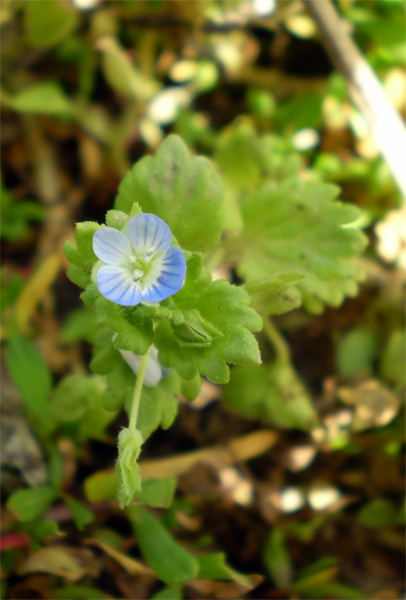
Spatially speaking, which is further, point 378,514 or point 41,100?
point 41,100

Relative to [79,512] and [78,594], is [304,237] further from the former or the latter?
[78,594]

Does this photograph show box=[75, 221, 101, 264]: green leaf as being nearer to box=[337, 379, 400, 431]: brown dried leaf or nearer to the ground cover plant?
the ground cover plant

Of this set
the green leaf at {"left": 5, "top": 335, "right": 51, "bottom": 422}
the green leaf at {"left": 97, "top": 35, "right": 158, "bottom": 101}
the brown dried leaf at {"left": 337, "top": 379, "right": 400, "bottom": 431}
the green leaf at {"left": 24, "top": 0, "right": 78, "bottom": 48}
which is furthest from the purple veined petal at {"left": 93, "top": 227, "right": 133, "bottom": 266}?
the green leaf at {"left": 24, "top": 0, "right": 78, "bottom": 48}

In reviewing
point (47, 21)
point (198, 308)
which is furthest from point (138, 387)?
point (47, 21)

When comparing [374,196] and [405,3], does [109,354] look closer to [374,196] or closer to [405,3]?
[374,196]

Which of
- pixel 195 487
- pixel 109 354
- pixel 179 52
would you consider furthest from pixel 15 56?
pixel 195 487
